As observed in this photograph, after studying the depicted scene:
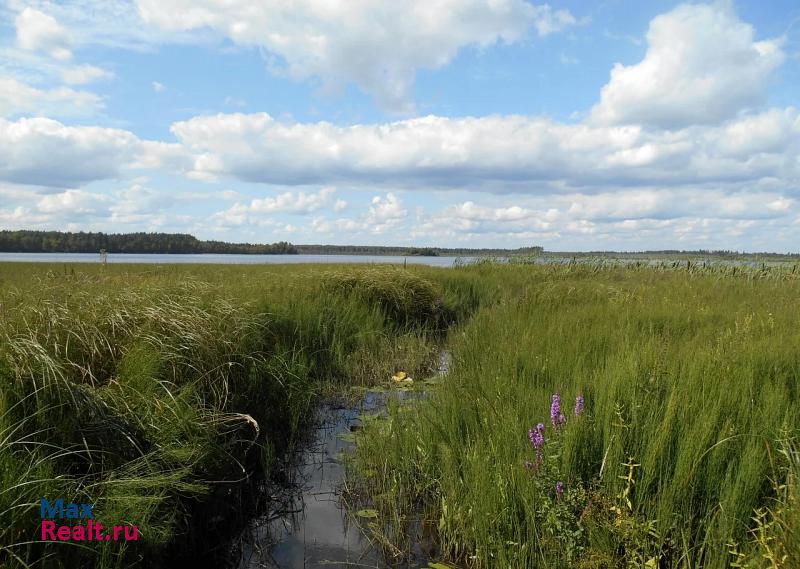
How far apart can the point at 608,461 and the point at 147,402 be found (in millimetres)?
3169

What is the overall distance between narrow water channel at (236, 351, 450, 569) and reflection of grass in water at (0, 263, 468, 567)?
0.30m

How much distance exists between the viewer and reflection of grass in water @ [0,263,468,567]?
2.51m

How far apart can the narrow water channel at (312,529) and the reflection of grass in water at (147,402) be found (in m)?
0.30

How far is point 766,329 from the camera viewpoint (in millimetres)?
5727

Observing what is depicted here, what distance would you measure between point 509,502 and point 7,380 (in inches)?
125

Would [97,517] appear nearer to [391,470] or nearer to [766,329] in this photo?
[391,470]

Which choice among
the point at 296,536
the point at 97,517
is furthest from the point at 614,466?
the point at 97,517

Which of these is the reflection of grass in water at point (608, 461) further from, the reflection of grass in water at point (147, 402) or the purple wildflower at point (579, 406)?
the reflection of grass in water at point (147, 402)

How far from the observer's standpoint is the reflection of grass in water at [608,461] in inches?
94.5

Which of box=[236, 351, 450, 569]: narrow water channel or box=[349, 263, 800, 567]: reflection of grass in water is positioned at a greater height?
box=[349, 263, 800, 567]: reflection of grass in water

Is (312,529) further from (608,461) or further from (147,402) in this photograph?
(608,461)

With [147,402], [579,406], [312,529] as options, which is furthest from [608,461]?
[147,402]

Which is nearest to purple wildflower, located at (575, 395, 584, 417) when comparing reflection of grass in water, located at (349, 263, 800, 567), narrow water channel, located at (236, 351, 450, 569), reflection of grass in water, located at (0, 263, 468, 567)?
reflection of grass in water, located at (349, 263, 800, 567)

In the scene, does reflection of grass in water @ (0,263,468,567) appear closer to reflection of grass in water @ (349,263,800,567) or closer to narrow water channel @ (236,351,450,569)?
narrow water channel @ (236,351,450,569)
